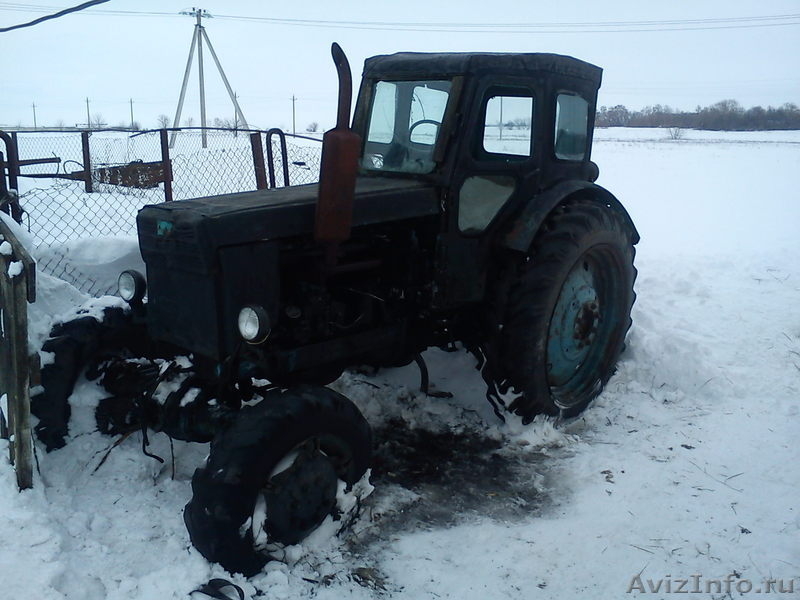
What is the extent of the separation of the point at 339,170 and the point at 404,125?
1413mm

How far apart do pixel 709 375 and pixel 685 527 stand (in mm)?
1844

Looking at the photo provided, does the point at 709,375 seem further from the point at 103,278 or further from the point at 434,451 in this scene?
the point at 103,278

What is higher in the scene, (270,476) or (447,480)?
(270,476)

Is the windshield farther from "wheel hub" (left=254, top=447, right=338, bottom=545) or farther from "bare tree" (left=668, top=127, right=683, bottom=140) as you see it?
"bare tree" (left=668, top=127, right=683, bottom=140)

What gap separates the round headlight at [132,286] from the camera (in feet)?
12.1

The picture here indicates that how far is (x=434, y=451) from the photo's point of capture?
408cm

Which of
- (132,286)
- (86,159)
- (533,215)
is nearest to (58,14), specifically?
(132,286)

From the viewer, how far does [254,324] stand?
2.97 metres

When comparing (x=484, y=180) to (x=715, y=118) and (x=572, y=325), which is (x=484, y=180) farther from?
(x=715, y=118)

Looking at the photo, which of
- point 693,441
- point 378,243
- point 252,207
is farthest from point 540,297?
point 252,207

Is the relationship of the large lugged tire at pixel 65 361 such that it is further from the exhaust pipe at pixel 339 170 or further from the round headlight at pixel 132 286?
the exhaust pipe at pixel 339 170

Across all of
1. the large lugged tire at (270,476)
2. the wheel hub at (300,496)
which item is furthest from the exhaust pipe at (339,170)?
the wheel hub at (300,496)

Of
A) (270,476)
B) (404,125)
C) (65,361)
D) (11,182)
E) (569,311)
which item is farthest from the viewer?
(11,182)

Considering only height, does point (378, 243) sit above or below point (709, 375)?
above
